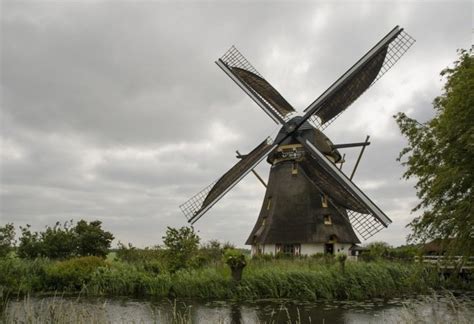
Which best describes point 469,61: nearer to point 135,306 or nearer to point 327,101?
point 135,306

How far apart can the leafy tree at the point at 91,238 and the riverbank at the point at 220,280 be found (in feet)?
13.3

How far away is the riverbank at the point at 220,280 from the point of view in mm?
15008

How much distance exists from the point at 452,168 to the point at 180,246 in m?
11.8

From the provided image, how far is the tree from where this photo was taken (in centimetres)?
846

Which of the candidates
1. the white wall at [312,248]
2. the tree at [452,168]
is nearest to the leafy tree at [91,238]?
the white wall at [312,248]

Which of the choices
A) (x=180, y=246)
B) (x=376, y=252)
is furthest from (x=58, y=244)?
(x=376, y=252)

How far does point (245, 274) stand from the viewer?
15781 mm

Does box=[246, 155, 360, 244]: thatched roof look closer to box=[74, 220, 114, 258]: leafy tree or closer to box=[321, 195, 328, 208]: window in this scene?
box=[321, 195, 328, 208]: window

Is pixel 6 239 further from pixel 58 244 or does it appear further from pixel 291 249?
pixel 291 249

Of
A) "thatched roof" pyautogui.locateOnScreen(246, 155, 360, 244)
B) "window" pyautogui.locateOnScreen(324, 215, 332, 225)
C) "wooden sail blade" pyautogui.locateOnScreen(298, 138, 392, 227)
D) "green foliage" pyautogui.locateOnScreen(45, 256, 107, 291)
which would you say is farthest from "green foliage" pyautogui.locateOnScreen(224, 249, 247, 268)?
"window" pyautogui.locateOnScreen(324, 215, 332, 225)

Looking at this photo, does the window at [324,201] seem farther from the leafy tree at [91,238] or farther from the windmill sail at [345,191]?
the leafy tree at [91,238]

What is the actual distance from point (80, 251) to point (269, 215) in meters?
10.5

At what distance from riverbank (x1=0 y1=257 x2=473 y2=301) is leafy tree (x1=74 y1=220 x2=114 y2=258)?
4.05m

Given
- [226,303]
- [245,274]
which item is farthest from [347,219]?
[226,303]
